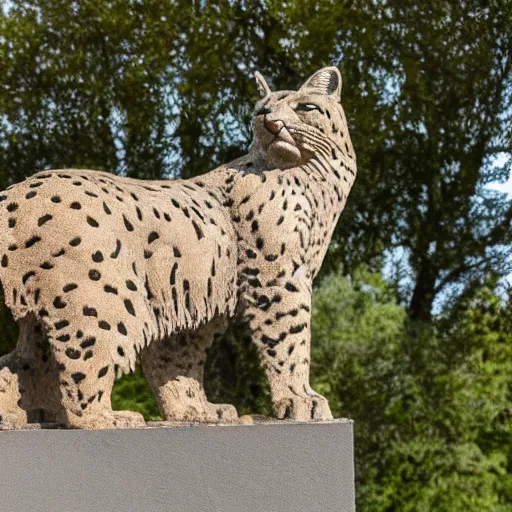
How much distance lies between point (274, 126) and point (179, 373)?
1235mm

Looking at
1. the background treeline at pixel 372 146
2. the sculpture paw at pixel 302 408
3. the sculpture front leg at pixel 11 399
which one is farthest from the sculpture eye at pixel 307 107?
the background treeline at pixel 372 146

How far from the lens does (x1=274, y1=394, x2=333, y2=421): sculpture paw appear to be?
421 cm

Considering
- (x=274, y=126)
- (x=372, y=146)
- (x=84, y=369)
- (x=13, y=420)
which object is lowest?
(x=13, y=420)

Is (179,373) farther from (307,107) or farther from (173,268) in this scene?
(307,107)

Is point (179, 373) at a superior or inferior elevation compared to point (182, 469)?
superior

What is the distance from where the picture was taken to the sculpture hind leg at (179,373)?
4.50 metres

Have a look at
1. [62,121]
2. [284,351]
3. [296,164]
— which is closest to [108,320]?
[284,351]

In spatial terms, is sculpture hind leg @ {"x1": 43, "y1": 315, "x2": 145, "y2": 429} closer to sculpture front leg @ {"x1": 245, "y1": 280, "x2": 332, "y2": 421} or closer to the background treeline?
sculpture front leg @ {"x1": 245, "y1": 280, "x2": 332, "y2": 421}

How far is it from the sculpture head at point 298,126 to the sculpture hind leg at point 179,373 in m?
0.86

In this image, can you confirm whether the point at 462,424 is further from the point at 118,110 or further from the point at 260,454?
the point at 260,454

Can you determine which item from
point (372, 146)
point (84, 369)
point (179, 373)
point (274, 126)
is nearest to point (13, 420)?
point (84, 369)

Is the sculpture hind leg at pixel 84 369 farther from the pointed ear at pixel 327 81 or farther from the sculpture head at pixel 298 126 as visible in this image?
the pointed ear at pixel 327 81

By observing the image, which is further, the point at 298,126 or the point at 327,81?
the point at 327,81

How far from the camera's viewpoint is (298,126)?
4551mm
